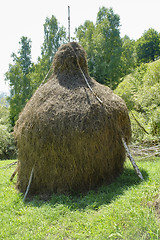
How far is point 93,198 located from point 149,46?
36.4 m

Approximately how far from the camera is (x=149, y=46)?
3591 centimetres

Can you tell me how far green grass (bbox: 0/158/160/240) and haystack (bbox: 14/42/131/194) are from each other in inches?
17.1

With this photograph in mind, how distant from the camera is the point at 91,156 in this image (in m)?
5.09

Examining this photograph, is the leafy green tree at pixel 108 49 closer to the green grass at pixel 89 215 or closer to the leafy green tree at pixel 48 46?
the leafy green tree at pixel 48 46

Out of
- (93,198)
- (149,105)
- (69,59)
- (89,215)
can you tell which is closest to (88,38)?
(149,105)

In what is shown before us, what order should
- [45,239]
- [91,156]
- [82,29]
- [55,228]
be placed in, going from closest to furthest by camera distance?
[45,239] → [55,228] → [91,156] → [82,29]

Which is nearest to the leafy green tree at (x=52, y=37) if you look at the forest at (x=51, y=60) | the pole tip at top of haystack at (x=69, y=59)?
the forest at (x=51, y=60)

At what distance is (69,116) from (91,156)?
1.13 meters

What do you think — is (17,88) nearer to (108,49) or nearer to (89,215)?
(108,49)

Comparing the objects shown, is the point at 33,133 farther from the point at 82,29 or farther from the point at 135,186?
the point at 82,29

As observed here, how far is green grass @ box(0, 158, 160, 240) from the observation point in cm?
324

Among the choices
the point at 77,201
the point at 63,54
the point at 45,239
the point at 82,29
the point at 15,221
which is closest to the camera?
the point at 45,239

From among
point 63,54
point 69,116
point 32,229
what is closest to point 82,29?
point 63,54

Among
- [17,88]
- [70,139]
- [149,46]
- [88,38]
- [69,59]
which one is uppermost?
[149,46]
